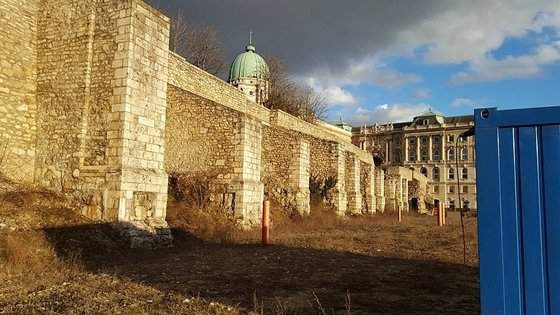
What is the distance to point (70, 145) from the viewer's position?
1045 cm

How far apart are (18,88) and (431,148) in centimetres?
7846

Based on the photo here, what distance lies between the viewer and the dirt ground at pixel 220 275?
4852 millimetres

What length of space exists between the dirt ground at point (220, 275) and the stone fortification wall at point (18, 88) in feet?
4.76

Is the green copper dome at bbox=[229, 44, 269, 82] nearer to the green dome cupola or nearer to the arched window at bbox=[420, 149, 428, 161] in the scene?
the green dome cupola

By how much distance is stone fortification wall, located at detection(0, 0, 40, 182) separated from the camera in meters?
10.4

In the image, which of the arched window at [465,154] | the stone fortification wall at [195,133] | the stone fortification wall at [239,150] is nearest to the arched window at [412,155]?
the arched window at [465,154]

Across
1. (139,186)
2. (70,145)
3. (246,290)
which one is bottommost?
(246,290)

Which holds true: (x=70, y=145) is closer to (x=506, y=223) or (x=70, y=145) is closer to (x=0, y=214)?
(x=0, y=214)

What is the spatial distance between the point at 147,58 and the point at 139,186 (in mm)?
2990

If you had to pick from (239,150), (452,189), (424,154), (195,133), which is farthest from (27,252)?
(424,154)

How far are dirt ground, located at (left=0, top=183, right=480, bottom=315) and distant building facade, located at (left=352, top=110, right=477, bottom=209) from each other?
6942 centimetres

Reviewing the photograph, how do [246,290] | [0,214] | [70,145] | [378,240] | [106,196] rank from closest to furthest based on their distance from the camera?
1. [246,290]
2. [0,214]
3. [106,196]
4. [70,145]
5. [378,240]

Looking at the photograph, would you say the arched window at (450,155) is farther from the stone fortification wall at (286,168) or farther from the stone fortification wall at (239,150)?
the stone fortification wall at (286,168)

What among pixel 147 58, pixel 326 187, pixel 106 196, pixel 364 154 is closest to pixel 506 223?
pixel 106 196
